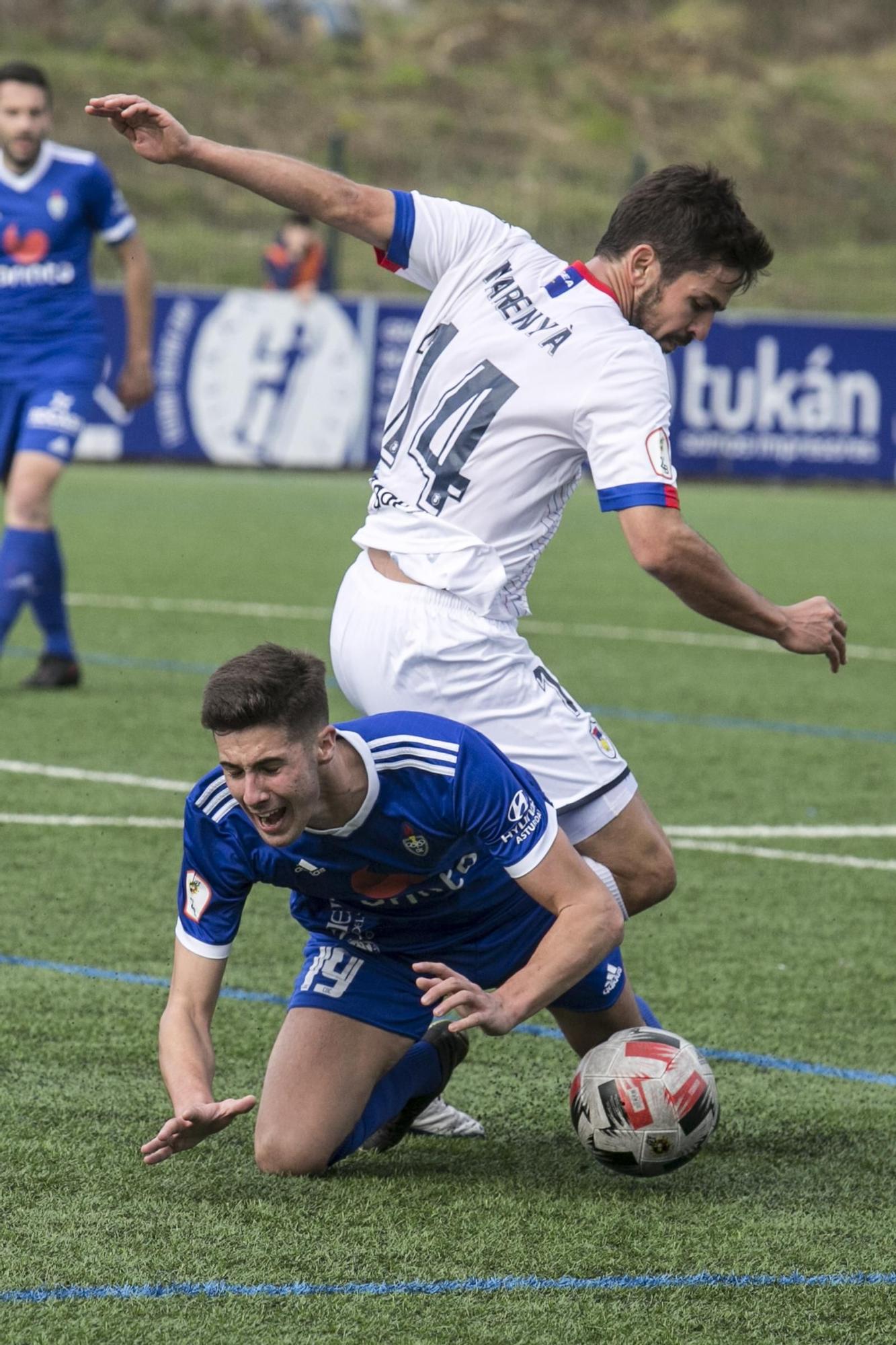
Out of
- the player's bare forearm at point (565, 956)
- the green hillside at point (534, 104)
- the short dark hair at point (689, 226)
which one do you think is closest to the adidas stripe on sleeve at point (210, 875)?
the player's bare forearm at point (565, 956)

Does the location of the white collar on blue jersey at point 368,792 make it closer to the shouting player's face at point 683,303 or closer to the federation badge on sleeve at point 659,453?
the federation badge on sleeve at point 659,453

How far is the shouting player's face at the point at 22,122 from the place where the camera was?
754cm

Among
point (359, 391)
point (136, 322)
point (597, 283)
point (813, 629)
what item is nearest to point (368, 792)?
point (813, 629)

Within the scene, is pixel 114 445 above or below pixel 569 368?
below

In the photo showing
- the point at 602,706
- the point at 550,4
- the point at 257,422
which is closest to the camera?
the point at 602,706

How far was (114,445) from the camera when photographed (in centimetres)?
1983

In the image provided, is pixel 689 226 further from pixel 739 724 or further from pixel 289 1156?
pixel 739 724

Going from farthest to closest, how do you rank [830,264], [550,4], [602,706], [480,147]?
[550,4] → [480,147] → [830,264] → [602,706]

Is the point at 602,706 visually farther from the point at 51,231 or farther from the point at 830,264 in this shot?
the point at 830,264

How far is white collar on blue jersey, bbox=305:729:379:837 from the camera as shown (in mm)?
3389

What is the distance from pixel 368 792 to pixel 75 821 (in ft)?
9.30

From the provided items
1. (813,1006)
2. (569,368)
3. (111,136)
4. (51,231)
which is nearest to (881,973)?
(813,1006)

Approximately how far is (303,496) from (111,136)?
500 inches

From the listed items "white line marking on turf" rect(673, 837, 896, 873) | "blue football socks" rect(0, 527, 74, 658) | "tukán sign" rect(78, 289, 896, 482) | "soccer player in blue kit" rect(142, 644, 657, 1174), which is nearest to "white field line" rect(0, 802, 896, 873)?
"white line marking on turf" rect(673, 837, 896, 873)
